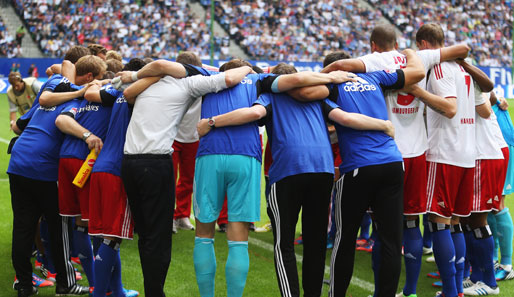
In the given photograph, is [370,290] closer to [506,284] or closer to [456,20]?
[506,284]

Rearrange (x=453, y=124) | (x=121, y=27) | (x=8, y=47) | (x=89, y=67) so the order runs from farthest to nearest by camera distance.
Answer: (x=121, y=27)
(x=8, y=47)
(x=89, y=67)
(x=453, y=124)

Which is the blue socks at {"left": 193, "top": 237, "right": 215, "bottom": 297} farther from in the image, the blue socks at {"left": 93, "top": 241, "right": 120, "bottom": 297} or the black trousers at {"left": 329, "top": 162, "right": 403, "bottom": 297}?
the black trousers at {"left": 329, "top": 162, "right": 403, "bottom": 297}

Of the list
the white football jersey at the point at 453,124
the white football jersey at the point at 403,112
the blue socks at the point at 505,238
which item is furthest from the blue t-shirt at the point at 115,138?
the blue socks at the point at 505,238

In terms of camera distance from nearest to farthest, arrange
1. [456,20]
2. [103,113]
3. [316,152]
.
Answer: [316,152]
[103,113]
[456,20]

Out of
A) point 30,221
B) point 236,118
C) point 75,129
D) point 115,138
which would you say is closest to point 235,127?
point 236,118

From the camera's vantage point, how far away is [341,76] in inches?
185

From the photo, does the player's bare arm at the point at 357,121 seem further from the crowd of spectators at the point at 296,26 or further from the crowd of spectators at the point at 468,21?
the crowd of spectators at the point at 468,21

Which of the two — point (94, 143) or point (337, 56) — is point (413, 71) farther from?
point (94, 143)

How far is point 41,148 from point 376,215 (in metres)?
2.88

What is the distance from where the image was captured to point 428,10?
36.7 metres

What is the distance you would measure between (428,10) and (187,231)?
106ft

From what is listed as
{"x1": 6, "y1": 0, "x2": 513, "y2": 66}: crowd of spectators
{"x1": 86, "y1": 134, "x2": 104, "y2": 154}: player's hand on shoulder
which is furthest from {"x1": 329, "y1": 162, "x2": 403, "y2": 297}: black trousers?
{"x1": 6, "y1": 0, "x2": 513, "y2": 66}: crowd of spectators

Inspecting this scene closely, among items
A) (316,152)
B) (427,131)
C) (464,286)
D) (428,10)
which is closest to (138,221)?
(316,152)

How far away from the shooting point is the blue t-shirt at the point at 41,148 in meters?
5.19
